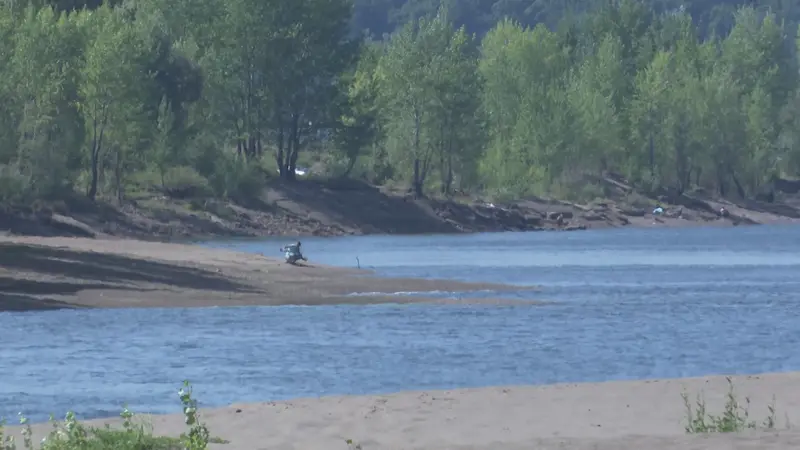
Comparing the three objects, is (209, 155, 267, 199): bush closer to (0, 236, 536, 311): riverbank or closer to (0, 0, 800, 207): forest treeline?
(0, 0, 800, 207): forest treeline

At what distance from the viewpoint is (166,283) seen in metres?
44.1

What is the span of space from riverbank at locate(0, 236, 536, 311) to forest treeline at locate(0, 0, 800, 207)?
63.2 feet

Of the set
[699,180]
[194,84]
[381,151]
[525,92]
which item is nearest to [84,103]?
[194,84]

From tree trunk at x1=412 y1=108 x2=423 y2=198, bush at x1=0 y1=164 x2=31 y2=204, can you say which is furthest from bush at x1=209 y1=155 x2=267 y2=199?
bush at x1=0 y1=164 x2=31 y2=204

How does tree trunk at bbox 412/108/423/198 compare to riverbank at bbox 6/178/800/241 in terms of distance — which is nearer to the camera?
riverbank at bbox 6/178/800/241

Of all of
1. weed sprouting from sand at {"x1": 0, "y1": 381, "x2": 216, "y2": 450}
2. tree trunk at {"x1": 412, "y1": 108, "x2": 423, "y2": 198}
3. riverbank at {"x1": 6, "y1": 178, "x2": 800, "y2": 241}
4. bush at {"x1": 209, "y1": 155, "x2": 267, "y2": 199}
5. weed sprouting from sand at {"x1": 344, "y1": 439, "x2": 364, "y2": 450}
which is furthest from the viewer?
tree trunk at {"x1": 412, "y1": 108, "x2": 423, "y2": 198}

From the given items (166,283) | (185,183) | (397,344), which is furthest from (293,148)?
(397,344)

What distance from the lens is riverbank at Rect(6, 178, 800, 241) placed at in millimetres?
73688

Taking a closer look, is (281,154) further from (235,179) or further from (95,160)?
(95,160)

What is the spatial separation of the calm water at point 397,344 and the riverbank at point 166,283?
5.06 feet

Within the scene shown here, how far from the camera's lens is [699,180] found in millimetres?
115812

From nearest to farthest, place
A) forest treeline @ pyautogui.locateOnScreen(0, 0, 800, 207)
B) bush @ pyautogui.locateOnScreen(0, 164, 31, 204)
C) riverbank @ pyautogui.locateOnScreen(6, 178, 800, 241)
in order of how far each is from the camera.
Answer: bush @ pyautogui.locateOnScreen(0, 164, 31, 204) → riverbank @ pyautogui.locateOnScreen(6, 178, 800, 241) → forest treeline @ pyautogui.locateOnScreen(0, 0, 800, 207)

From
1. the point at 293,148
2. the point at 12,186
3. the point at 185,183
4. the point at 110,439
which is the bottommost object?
the point at 110,439

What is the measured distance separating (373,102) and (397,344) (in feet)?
213
